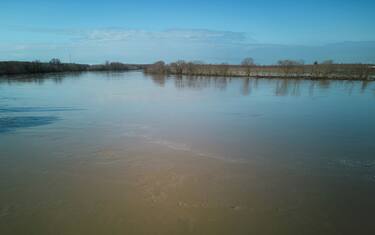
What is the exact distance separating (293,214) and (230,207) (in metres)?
0.80

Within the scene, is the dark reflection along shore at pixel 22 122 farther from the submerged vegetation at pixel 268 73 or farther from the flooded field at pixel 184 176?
the submerged vegetation at pixel 268 73

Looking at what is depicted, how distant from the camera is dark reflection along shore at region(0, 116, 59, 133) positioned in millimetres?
6852

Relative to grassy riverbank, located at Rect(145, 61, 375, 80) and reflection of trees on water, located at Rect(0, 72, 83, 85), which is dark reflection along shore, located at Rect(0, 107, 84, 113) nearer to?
reflection of trees on water, located at Rect(0, 72, 83, 85)

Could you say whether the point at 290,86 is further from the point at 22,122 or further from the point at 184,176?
the point at 22,122

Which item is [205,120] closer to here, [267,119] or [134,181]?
[267,119]

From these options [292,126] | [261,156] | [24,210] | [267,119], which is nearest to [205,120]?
[267,119]

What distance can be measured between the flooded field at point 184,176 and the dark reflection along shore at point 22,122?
0.03m

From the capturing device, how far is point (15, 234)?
2771 mm

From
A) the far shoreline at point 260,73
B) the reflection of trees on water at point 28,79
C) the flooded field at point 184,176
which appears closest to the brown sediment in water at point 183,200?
the flooded field at point 184,176

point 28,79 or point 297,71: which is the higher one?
point 297,71

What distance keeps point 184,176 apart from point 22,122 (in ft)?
19.1

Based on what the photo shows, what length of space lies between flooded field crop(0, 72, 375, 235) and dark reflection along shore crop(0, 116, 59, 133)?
3 centimetres

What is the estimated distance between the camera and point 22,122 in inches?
292

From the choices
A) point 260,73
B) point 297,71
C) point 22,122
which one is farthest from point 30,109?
point 260,73
